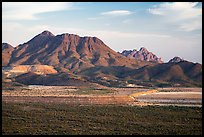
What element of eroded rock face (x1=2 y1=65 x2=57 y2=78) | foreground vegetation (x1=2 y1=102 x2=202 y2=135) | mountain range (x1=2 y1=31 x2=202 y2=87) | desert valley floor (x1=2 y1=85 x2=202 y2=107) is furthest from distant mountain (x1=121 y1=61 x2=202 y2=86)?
foreground vegetation (x1=2 y1=102 x2=202 y2=135)

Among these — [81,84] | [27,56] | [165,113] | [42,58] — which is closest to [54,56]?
[42,58]

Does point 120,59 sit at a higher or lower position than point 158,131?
higher

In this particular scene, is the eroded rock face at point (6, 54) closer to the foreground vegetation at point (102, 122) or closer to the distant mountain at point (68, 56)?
the distant mountain at point (68, 56)

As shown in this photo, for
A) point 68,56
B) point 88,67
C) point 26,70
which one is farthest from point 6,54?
point 88,67

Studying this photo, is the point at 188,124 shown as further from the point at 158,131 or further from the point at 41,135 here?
the point at 41,135

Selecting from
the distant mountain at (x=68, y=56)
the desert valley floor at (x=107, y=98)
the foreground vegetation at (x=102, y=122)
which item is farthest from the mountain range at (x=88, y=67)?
the foreground vegetation at (x=102, y=122)

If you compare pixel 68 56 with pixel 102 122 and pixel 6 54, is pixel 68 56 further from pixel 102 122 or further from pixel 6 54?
pixel 102 122
